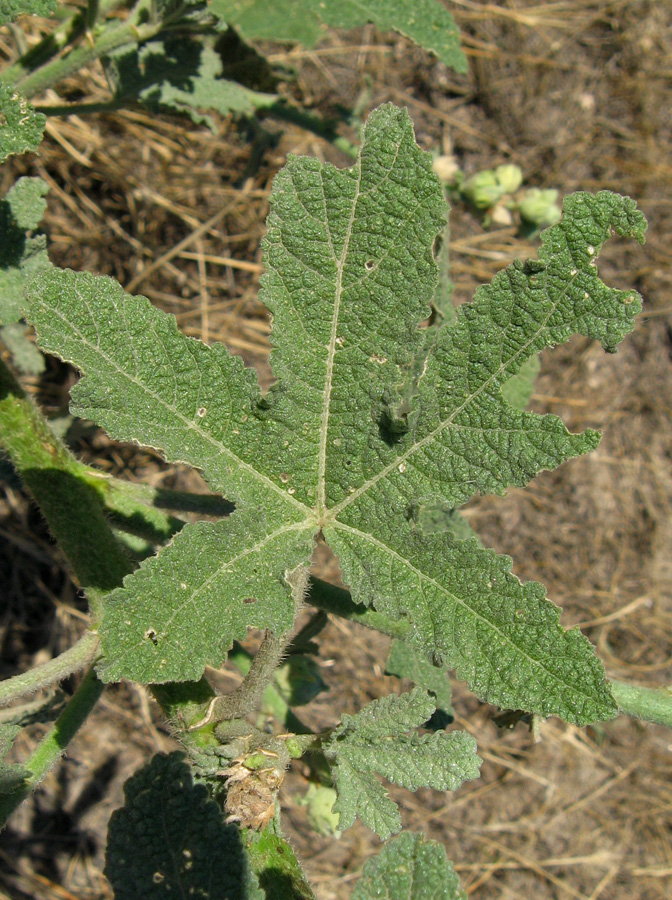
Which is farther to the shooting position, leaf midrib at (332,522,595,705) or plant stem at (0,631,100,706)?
plant stem at (0,631,100,706)

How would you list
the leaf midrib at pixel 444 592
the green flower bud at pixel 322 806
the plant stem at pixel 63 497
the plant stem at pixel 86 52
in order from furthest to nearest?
the green flower bud at pixel 322 806, the plant stem at pixel 86 52, the plant stem at pixel 63 497, the leaf midrib at pixel 444 592

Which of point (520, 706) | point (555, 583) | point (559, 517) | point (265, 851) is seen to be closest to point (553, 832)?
point (555, 583)

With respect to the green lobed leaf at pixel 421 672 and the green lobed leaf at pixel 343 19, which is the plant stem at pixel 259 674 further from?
the green lobed leaf at pixel 343 19

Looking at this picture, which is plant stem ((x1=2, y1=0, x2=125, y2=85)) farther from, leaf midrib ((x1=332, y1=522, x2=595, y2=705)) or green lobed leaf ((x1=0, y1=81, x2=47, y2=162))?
leaf midrib ((x1=332, y1=522, x2=595, y2=705))

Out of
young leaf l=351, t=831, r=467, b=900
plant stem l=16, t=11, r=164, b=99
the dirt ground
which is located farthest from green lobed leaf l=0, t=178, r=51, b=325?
the dirt ground

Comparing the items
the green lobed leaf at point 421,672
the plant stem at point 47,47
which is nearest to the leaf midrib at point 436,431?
the green lobed leaf at point 421,672
